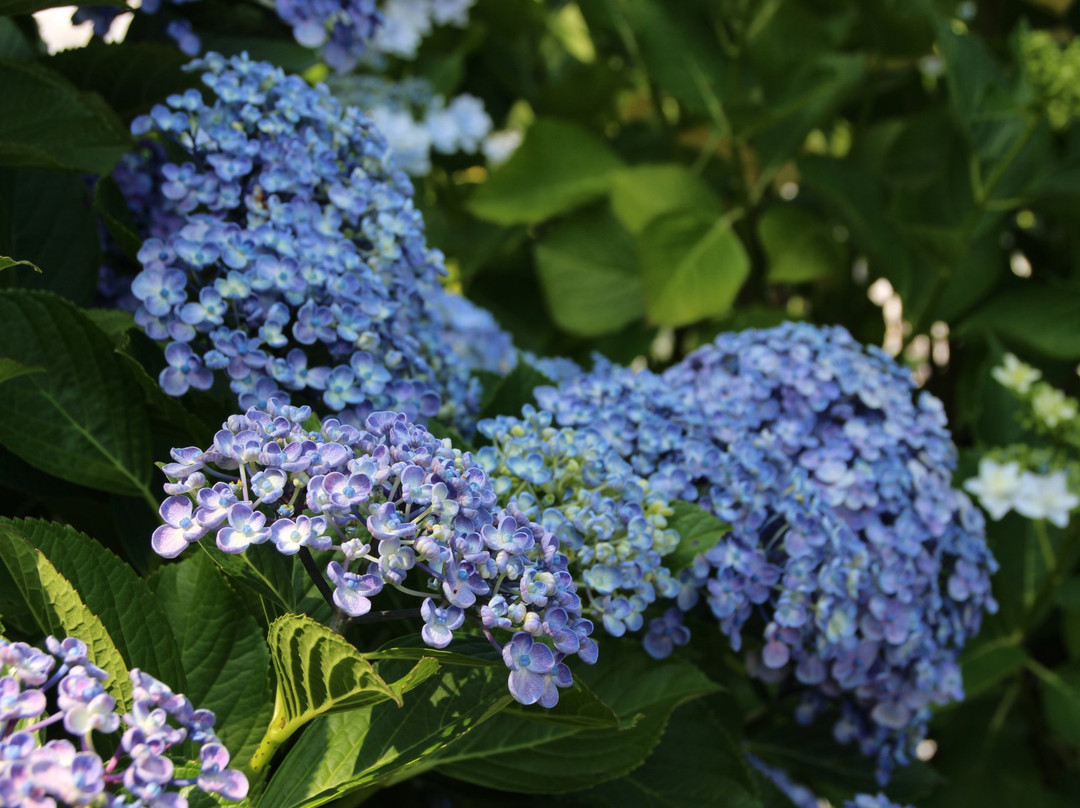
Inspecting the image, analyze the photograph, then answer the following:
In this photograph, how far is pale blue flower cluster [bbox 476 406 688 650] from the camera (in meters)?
0.76

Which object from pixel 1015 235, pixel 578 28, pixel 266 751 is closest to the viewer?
pixel 266 751

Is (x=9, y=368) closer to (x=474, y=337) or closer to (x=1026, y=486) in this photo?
(x=474, y=337)

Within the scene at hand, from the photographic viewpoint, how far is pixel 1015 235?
1997mm

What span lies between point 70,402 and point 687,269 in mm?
936

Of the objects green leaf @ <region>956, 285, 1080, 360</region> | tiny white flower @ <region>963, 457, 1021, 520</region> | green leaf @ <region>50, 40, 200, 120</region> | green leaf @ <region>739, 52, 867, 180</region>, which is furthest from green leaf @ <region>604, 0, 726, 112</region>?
green leaf @ <region>50, 40, 200, 120</region>

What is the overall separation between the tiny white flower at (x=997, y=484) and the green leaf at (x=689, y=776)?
534 mm

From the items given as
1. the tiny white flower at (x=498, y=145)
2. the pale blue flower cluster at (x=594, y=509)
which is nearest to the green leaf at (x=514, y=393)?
the pale blue flower cluster at (x=594, y=509)

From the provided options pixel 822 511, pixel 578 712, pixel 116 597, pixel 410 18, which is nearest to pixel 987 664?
pixel 822 511

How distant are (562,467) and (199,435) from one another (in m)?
0.29

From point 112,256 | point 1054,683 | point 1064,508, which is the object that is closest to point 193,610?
point 112,256

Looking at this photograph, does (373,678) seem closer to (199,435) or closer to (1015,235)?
(199,435)

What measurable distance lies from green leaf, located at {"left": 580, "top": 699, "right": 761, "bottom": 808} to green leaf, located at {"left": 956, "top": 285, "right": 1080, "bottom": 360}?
3.13 ft

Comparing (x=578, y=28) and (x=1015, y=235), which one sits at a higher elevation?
(x=578, y=28)

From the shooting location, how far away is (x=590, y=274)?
1.76 m
